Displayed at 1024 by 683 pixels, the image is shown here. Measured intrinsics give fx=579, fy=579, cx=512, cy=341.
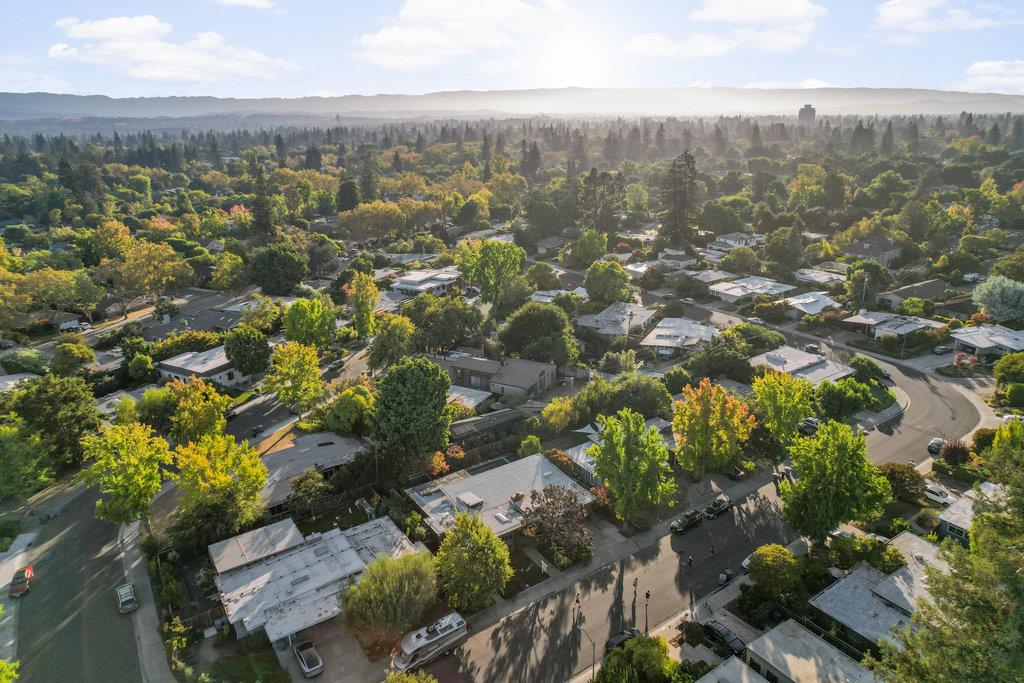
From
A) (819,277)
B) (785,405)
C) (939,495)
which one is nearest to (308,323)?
(785,405)

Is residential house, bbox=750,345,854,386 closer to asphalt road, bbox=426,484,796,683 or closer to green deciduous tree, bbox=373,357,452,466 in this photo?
asphalt road, bbox=426,484,796,683

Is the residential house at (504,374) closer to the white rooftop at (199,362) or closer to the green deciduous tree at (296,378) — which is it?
the green deciduous tree at (296,378)

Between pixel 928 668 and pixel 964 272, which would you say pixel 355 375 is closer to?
pixel 928 668

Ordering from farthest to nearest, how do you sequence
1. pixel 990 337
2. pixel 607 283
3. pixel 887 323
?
pixel 607 283 < pixel 887 323 < pixel 990 337

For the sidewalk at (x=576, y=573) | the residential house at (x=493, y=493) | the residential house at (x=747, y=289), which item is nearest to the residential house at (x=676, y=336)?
the residential house at (x=747, y=289)

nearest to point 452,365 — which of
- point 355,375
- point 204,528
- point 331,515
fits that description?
point 355,375

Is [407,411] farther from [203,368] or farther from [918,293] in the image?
[918,293]
